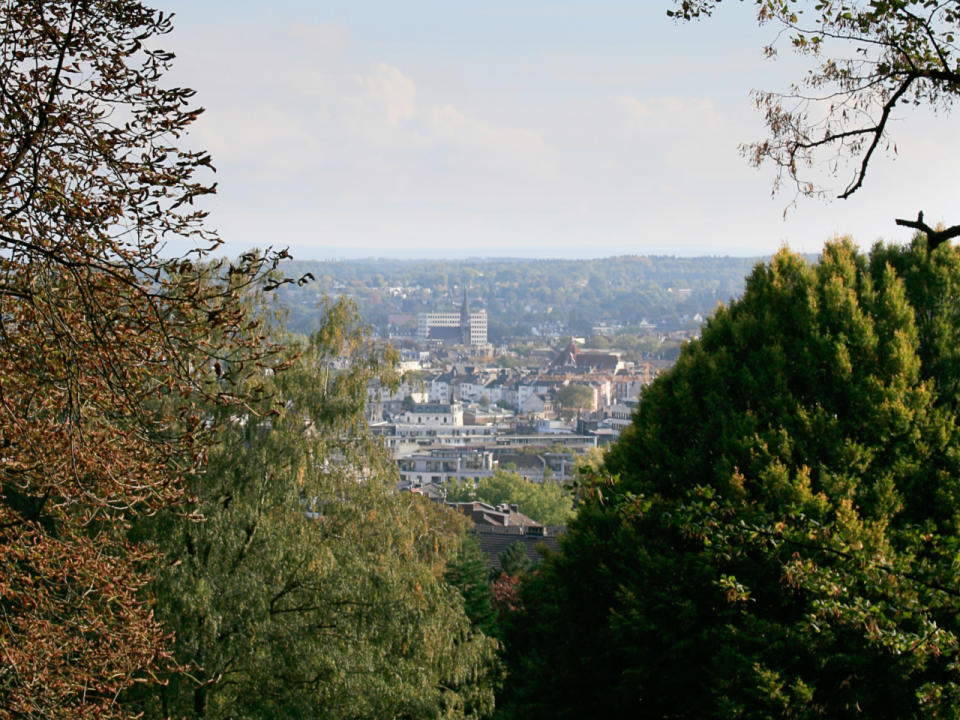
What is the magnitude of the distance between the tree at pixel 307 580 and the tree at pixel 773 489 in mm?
1628

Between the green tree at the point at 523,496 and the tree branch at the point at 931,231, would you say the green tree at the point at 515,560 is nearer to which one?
the green tree at the point at 523,496

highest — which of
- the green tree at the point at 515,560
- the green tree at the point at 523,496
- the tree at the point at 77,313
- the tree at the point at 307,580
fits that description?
the tree at the point at 77,313

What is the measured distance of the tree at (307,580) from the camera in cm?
1151

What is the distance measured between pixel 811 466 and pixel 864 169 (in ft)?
22.2

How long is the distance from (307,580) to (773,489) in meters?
5.05

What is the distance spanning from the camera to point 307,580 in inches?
485

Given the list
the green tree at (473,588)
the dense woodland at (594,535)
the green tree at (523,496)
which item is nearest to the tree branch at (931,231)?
the dense woodland at (594,535)

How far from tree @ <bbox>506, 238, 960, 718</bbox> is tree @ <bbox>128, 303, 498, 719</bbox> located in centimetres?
163

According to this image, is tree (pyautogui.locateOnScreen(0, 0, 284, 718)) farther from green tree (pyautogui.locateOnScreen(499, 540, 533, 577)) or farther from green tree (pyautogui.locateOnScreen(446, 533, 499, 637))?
green tree (pyautogui.locateOnScreen(499, 540, 533, 577))

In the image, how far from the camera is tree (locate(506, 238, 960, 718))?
10141 millimetres

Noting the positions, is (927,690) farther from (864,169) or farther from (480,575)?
(480,575)

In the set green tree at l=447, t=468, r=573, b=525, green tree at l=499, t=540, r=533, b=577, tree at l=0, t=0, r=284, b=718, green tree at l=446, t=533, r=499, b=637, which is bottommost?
green tree at l=447, t=468, r=573, b=525

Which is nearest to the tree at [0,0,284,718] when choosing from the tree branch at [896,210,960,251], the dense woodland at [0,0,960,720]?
the dense woodland at [0,0,960,720]

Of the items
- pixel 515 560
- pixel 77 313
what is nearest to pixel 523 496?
pixel 515 560
